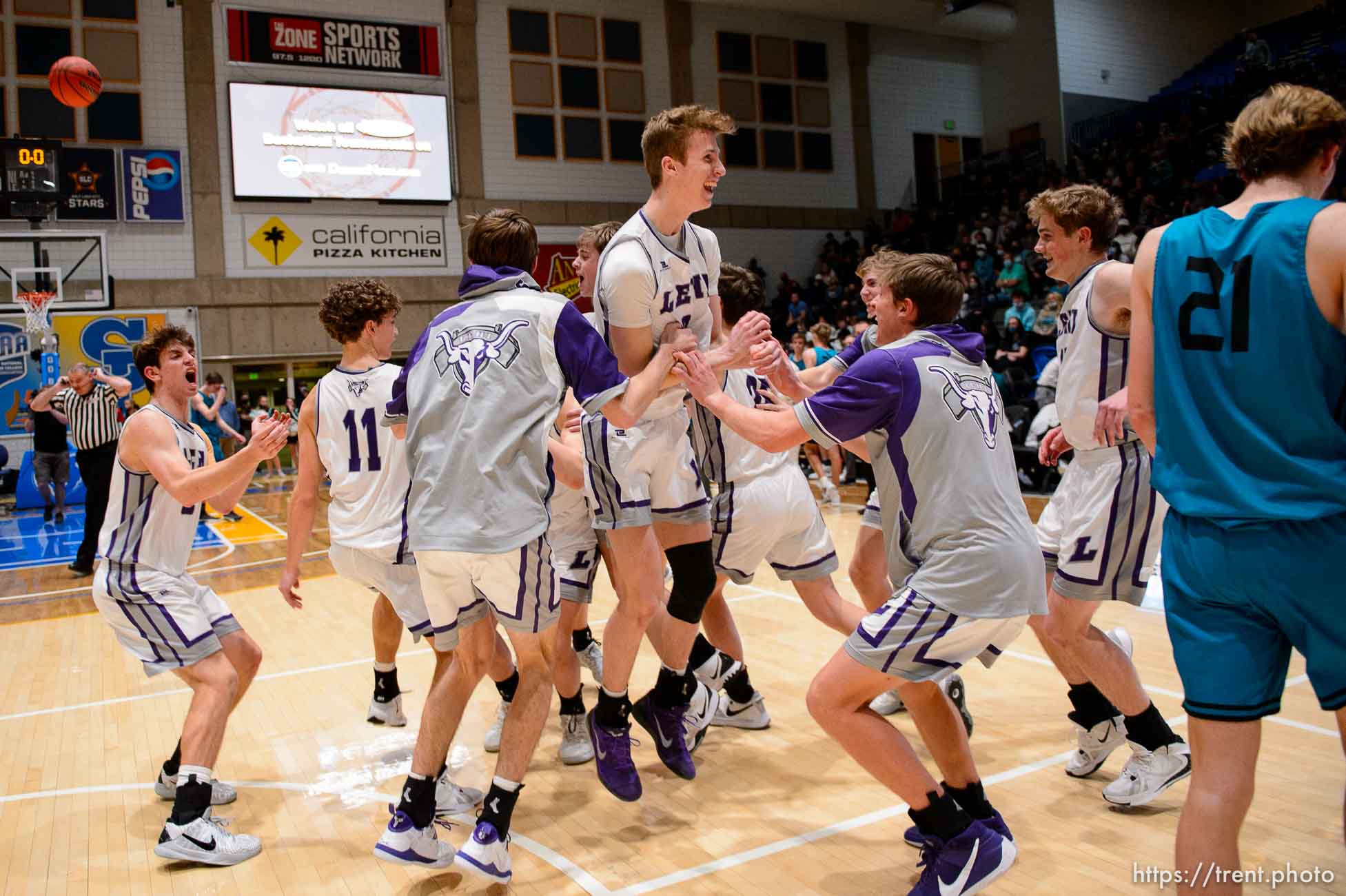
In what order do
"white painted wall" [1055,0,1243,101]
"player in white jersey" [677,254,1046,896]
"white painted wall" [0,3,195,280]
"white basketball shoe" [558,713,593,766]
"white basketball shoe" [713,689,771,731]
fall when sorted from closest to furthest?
"player in white jersey" [677,254,1046,896] < "white basketball shoe" [558,713,593,766] < "white basketball shoe" [713,689,771,731] < "white painted wall" [0,3,195,280] < "white painted wall" [1055,0,1243,101]

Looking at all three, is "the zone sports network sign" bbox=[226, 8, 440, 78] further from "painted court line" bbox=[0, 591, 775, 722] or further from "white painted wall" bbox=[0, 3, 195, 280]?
"painted court line" bbox=[0, 591, 775, 722]

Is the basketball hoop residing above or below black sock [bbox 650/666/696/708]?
above

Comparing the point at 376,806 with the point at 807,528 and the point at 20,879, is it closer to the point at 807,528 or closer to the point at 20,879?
the point at 20,879

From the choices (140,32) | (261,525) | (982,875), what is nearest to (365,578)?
(982,875)

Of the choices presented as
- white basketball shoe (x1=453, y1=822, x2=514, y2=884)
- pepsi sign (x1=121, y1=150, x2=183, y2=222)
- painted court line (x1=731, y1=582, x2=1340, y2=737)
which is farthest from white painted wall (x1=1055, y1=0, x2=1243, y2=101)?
white basketball shoe (x1=453, y1=822, x2=514, y2=884)

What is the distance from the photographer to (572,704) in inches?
172

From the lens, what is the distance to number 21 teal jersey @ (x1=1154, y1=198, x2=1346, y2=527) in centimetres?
202

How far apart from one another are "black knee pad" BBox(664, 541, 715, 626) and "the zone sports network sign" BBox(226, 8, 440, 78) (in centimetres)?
1795

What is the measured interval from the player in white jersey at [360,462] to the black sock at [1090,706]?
253cm

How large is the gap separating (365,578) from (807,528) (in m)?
1.90

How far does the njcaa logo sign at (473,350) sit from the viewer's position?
10.0 feet

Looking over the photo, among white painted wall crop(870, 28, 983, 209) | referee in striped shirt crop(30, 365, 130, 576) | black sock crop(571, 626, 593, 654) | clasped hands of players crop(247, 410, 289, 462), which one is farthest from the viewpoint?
white painted wall crop(870, 28, 983, 209)

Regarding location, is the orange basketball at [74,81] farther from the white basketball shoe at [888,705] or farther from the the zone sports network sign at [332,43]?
the white basketball shoe at [888,705]

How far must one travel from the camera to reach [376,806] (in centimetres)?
390
